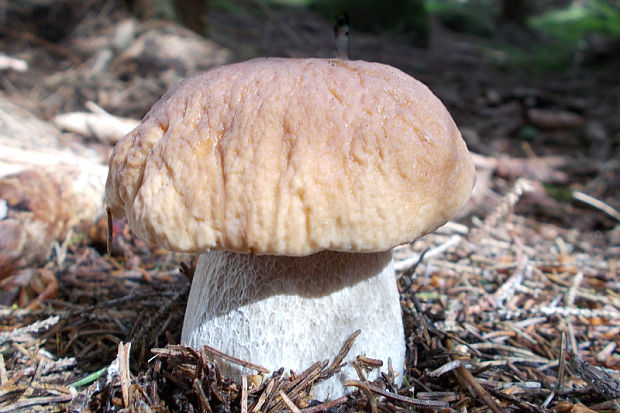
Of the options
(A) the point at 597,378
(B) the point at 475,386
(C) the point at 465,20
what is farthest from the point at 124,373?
(C) the point at 465,20

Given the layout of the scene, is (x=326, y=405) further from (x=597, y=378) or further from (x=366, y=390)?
(x=597, y=378)

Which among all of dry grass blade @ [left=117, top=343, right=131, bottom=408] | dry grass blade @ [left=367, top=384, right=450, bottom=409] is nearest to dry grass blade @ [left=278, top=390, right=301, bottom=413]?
dry grass blade @ [left=367, top=384, right=450, bottom=409]

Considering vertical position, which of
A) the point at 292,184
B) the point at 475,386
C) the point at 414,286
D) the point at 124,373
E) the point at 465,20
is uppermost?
the point at 465,20

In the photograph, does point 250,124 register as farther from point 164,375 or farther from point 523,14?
point 523,14

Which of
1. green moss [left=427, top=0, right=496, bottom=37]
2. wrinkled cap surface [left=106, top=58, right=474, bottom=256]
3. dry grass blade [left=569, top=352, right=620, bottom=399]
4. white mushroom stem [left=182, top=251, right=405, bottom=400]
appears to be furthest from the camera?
green moss [left=427, top=0, right=496, bottom=37]

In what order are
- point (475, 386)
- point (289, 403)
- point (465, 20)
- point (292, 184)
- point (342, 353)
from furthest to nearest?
point (465, 20), point (475, 386), point (342, 353), point (289, 403), point (292, 184)

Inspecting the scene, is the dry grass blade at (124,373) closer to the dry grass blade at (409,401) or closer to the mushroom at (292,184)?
the mushroom at (292,184)

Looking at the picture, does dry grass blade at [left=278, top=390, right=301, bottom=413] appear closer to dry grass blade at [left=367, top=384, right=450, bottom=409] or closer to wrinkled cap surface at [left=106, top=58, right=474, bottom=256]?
dry grass blade at [left=367, top=384, right=450, bottom=409]
